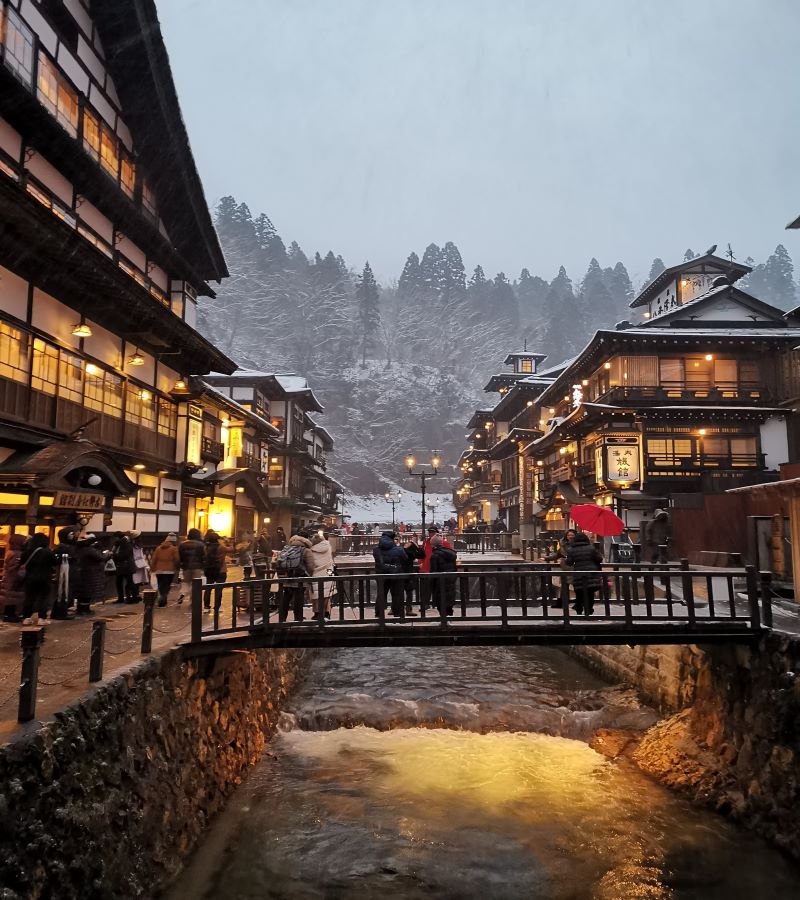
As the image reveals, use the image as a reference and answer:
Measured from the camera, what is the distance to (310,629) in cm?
1075

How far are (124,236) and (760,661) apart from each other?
72.0 feet

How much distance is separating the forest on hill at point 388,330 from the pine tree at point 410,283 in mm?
305

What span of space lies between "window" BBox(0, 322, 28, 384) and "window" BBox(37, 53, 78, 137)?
6.46m

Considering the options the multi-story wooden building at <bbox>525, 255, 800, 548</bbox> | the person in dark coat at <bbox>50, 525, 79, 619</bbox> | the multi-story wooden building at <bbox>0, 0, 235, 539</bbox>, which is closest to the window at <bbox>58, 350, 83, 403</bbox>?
the multi-story wooden building at <bbox>0, 0, 235, 539</bbox>

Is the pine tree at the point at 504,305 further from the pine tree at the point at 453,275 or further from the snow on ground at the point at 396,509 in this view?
the snow on ground at the point at 396,509

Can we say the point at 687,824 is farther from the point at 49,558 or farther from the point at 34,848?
the point at 49,558

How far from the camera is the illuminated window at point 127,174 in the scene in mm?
19544

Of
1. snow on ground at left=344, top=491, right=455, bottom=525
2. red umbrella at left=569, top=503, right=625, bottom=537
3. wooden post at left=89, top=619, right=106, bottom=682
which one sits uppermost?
snow on ground at left=344, top=491, right=455, bottom=525

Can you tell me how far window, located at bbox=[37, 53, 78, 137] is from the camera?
15297 mm

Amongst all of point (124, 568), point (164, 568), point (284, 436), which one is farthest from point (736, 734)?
point (284, 436)

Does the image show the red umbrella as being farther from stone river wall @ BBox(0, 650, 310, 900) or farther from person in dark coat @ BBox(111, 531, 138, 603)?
person in dark coat @ BBox(111, 531, 138, 603)

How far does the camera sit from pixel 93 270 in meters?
14.7

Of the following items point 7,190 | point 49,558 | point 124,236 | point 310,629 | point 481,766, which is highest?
point 124,236

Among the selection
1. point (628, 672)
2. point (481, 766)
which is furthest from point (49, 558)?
point (628, 672)
